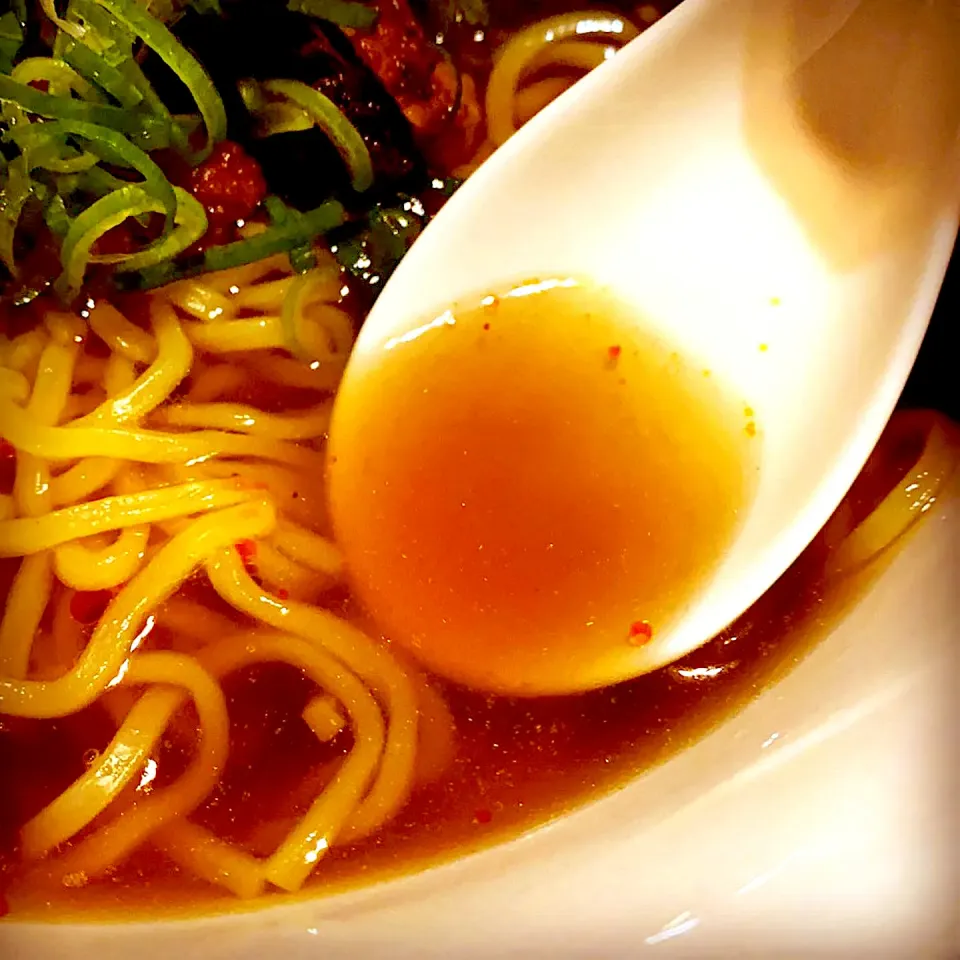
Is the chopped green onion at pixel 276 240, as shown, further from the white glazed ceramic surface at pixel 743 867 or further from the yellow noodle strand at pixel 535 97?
the white glazed ceramic surface at pixel 743 867

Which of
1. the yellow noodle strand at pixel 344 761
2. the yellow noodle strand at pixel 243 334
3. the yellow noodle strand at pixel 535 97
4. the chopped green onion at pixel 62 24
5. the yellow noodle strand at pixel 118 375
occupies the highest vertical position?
the chopped green onion at pixel 62 24

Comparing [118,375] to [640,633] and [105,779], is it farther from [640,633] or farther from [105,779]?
[640,633]

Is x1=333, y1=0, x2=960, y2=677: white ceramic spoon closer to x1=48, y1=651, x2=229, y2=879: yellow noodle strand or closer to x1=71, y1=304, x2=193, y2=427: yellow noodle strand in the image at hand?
x1=71, y1=304, x2=193, y2=427: yellow noodle strand

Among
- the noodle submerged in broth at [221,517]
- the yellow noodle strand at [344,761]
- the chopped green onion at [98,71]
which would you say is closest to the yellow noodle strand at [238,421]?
the noodle submerged in broth at [221,517]

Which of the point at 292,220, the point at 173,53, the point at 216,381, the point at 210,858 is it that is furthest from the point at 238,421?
the point at 210,858

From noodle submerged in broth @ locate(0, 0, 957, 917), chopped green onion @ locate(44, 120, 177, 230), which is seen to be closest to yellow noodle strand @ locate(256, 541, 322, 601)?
noodle submerged in broth @ locate(0, 0, 957, 917)

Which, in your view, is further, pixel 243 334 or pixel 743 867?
pixel 243 334
